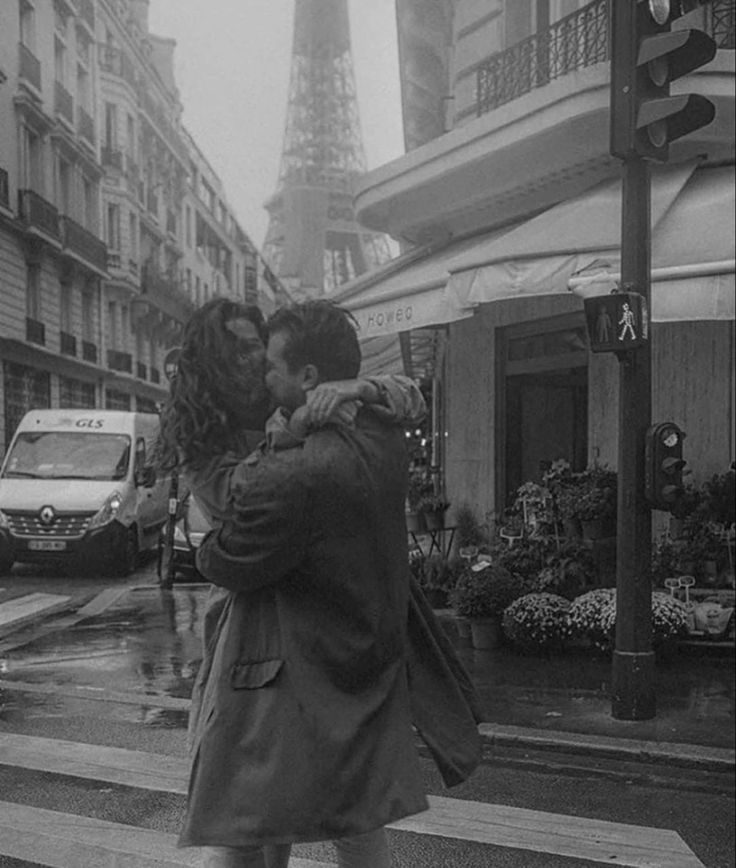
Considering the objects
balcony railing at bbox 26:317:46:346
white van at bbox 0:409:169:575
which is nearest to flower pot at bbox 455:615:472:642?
white van at bbox 0:409:169:575

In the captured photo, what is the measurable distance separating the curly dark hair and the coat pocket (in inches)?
14.8

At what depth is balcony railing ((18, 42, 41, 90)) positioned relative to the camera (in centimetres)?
322

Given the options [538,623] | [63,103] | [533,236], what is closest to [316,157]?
[533,236]

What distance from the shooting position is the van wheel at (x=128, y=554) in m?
6.81

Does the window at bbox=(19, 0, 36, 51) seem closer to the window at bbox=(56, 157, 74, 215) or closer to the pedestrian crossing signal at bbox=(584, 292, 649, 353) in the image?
the window at bbox=(56, 157, 74, 215)

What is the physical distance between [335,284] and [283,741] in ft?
21.5

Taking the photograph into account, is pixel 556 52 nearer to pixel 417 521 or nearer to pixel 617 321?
pixel 617 321

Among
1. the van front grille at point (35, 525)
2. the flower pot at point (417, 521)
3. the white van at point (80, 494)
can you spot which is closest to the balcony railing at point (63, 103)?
the white van at point (80, 494)

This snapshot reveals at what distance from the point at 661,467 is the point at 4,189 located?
10.6 feet

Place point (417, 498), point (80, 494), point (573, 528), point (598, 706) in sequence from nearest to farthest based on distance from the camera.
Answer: point (598, 706)
point (573, 528)
point (80, 494)
point (417, 498)

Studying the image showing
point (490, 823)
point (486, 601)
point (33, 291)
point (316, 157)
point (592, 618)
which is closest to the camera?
point (33, 291)

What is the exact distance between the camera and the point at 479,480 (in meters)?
9.51

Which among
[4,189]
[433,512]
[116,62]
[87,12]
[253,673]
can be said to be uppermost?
[87,12]

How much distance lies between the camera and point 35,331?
3.35 m
